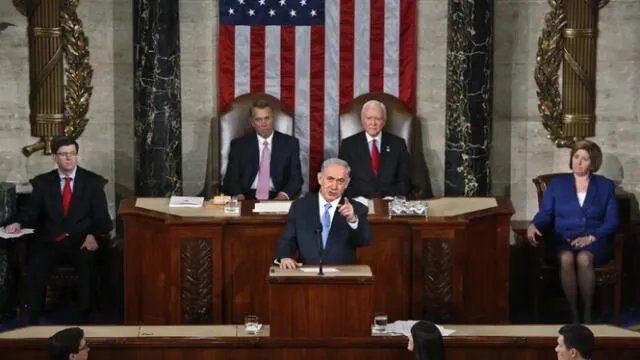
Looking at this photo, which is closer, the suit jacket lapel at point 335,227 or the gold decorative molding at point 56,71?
the suit jacket lapel at point 335,227

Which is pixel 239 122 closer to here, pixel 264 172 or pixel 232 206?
pixel 264 172

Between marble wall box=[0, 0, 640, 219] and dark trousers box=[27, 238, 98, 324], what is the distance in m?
1.69

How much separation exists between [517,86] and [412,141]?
1.26 metres

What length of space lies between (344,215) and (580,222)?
305cm

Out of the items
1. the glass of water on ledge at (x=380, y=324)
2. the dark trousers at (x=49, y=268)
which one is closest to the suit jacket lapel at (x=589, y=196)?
the glass of water on ledge at (x=380, y=324)

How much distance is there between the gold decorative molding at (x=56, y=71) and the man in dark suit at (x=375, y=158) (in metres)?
2.58

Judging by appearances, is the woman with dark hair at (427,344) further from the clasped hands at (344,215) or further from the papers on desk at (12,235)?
the papers on desk at (12,235)

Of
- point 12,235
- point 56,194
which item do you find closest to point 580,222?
point 56,194

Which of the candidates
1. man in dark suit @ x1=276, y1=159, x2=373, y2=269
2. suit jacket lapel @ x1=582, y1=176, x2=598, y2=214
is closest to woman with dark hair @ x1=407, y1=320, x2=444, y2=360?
man in dark suit @ x1=276, y1=159, x2=373, y2=269

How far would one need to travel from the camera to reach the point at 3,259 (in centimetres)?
1023

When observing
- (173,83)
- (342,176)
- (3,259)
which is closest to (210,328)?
(342,176)

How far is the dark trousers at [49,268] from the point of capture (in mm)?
9961

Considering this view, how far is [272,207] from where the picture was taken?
9.48m

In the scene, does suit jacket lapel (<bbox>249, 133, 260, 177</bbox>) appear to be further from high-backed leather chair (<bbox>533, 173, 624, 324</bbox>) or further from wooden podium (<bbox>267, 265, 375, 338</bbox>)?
wooden podium (<bbox>267, 265, 375, 338</bbox>)
